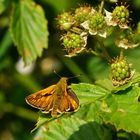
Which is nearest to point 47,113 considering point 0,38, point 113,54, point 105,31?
point 105,31

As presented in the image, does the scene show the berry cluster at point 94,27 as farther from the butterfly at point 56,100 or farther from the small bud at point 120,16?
the butterfly at point 56,100

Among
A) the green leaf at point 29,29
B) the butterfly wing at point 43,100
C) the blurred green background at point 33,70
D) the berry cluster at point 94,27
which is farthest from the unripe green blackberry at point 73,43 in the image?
the blurred green background at point 33,70

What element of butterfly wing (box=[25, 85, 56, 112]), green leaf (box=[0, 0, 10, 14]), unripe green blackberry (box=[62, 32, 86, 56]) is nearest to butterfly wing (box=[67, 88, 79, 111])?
butterfly wing (box=[25, 85, 56, 112])

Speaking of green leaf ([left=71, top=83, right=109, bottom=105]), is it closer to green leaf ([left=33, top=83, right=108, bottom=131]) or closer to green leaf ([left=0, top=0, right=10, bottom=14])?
green leaf ([left=33, top=83, right=108, bottom=131])

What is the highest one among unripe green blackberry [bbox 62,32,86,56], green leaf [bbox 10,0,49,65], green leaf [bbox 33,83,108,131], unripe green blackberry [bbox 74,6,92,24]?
unripe green blackberry [bbox 74,6,92,24]

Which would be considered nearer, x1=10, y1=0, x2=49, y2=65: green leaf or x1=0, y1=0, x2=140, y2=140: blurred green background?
x1=10, y1=0, x2=49, y2=65: green leaf

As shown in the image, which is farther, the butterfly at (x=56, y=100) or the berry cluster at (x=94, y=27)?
the berry cluster at (x=94, y=27)
